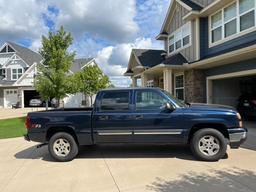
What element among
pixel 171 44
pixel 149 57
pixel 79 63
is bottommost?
pixel 149 57

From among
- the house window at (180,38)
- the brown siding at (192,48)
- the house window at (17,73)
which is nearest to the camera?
the brown siding at (192,48)

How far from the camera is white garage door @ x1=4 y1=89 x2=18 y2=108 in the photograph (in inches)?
1639

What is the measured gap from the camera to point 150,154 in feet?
26.4

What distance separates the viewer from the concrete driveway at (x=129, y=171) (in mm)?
5438

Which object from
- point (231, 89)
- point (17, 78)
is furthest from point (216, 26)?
point (17, 78)

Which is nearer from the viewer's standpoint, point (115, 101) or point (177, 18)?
point (115, 101)

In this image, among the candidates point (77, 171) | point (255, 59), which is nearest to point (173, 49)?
point (255, 59)

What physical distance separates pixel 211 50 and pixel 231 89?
293 centimetres

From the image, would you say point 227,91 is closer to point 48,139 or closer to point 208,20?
point 208,20

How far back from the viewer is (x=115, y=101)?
775cm

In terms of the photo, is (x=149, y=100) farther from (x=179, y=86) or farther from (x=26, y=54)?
(x=26, y=54)

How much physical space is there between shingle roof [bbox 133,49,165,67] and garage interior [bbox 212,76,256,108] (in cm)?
675

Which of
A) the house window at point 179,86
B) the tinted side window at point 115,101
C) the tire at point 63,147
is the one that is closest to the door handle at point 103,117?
the tinted side window at point 115,101

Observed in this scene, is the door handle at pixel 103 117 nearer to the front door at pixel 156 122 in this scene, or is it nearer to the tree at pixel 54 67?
the front door at pixel 156 122
